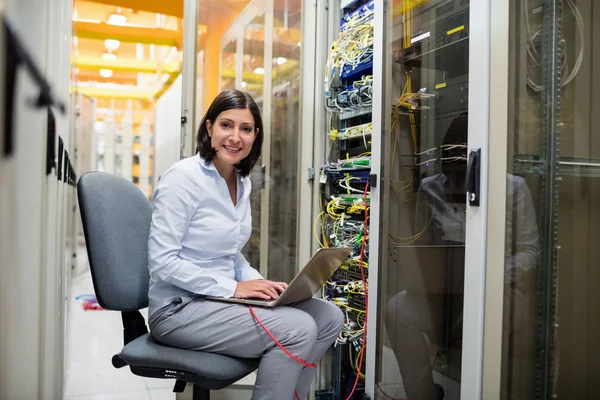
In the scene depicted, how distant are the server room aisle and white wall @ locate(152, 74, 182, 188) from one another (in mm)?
2858

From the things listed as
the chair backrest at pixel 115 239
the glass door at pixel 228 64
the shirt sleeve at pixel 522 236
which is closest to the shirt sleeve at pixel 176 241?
the chair backrest at pixel 115 239

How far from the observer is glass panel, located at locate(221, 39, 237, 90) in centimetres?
319

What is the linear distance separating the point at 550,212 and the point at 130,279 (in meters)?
1.38

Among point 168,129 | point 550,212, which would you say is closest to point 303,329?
point 550,212

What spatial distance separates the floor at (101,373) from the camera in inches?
96.3

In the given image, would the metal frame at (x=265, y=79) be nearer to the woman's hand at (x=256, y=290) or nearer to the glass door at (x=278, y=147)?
the glass door at (x=278, y=147)

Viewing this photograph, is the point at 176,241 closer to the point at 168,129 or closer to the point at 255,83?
the point at 255,83

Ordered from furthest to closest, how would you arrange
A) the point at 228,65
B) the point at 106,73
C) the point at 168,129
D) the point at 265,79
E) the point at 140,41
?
1. the point at 106,73
2. the point at 168,129
3. the point at 140,41
4. the point at 228,65
5. the point at 265,79

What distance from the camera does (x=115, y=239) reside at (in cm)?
146

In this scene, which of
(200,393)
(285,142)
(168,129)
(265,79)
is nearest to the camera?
(200,393)

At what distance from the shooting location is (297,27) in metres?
2.78

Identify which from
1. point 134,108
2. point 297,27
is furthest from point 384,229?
point 134,108

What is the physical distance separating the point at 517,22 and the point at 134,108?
11.3 m

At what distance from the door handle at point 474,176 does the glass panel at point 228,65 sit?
1988 millimetres
